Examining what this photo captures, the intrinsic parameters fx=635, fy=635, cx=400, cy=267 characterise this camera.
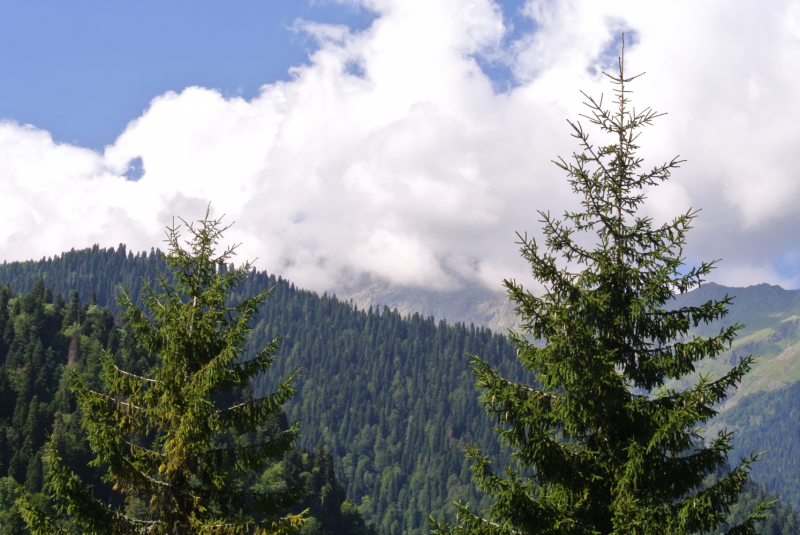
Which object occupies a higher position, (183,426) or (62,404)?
(183,426)

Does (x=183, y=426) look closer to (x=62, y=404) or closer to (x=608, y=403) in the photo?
(x=608, y=403)

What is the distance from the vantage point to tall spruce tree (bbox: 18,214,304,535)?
1617 cm

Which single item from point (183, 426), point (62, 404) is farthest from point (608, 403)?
point (62, 404)

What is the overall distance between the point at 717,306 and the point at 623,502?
16.9 ft

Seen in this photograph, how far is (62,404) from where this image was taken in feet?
427

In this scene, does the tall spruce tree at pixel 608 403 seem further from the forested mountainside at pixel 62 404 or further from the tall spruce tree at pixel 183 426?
the forested mountainside at pixel 62 404

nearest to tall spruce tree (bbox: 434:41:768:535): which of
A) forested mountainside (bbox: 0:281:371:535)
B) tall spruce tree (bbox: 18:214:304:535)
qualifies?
tall spruce tree (bbox: 18:214:304:535)

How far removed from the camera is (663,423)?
574 inches

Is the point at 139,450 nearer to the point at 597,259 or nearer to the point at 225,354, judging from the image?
the point at 225,354

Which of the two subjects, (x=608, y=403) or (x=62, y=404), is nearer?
(x=608, y=403)

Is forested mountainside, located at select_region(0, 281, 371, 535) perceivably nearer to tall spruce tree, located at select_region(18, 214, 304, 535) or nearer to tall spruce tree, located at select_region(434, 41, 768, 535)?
tall spruce tree, located at select_region(18, 214, 304, 535)

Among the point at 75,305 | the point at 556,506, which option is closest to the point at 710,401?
the point at 556,506

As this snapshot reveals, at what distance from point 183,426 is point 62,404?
132 m

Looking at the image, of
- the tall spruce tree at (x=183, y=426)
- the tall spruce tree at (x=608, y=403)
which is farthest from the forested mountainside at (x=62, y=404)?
the tall spruce tree at (x=608, y=403)
